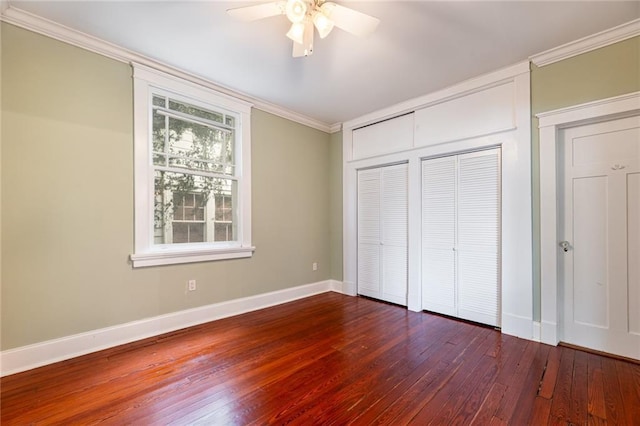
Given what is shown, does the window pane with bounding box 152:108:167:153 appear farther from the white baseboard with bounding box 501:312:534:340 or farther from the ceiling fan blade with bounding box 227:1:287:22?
the white baseboard with bounding box 501:312:534:340

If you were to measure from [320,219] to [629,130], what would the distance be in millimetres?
3476

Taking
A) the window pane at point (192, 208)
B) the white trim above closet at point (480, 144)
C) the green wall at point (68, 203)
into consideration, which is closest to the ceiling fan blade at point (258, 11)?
the green wall at point (68, 203)

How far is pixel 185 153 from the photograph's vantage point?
10.4ft

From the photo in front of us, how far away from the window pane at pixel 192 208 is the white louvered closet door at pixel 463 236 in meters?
2.48

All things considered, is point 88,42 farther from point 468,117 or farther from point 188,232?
point 468,117

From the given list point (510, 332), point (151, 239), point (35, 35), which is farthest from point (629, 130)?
point (35, 35)

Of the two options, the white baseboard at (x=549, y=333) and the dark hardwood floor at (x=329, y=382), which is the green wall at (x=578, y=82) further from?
the dark hardwood floor at (x=329, y=382)

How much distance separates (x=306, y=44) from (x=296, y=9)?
0.94 ft

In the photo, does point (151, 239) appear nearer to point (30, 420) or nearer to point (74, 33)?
point (30, 420)

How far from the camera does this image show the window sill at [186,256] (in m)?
2.77

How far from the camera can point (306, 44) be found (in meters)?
2.18

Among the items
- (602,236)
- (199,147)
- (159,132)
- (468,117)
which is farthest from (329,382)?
(468,117)

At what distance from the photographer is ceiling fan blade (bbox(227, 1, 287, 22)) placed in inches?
74.5

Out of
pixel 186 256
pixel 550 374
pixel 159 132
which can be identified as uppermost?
pixel 159 132
